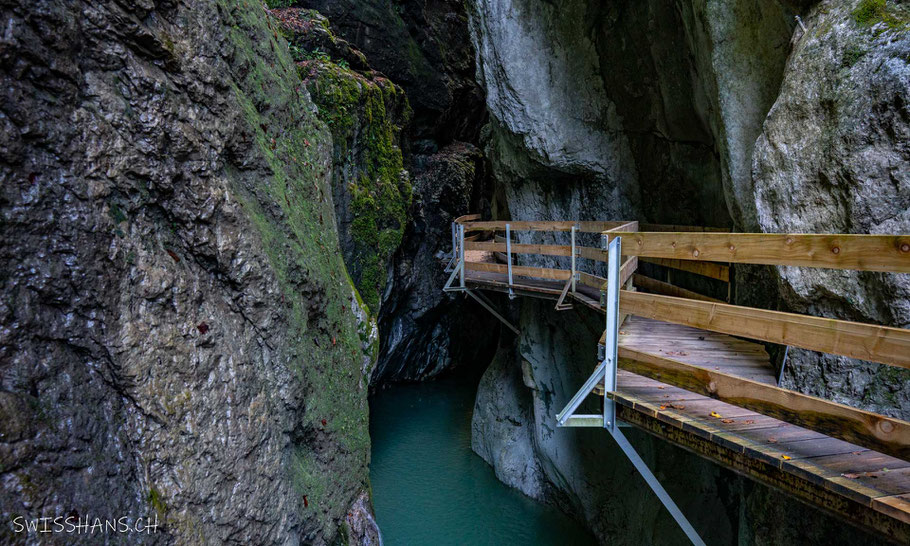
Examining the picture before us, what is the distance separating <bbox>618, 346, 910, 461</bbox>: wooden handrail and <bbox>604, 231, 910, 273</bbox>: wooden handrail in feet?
2.16

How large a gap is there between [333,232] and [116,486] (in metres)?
4.15

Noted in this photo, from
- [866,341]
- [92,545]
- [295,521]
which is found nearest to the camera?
[866,341]

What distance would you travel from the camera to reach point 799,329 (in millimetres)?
2430

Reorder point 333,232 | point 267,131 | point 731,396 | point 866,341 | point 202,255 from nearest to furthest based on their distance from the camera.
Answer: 1. point 866,341
2. point 731,396
3. point 202,255
4. point 267,131
5. point 333,232

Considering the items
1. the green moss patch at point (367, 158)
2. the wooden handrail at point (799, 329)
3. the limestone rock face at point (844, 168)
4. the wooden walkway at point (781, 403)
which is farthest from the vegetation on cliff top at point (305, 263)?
the limestone rock face at point (844, 168)

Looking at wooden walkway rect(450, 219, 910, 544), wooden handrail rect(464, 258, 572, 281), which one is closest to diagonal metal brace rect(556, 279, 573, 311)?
wooden handrail rect(464, 258, 572, 281)

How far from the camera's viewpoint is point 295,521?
13.7 feet

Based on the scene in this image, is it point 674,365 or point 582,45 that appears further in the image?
point 582,45

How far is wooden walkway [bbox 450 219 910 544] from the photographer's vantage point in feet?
7.11

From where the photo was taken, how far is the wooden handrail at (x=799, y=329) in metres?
2.12

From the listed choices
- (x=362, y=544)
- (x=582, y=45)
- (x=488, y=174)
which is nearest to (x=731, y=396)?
(x=362, y=544)

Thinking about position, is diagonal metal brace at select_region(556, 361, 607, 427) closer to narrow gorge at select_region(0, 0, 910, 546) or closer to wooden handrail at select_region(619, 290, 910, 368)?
wooden handrail at select_region(619, 290, 910, 368)

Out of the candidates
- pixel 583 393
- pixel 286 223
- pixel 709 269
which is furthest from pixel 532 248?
pixel 583 393

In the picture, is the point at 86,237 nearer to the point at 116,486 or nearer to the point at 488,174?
the point at 116,486
